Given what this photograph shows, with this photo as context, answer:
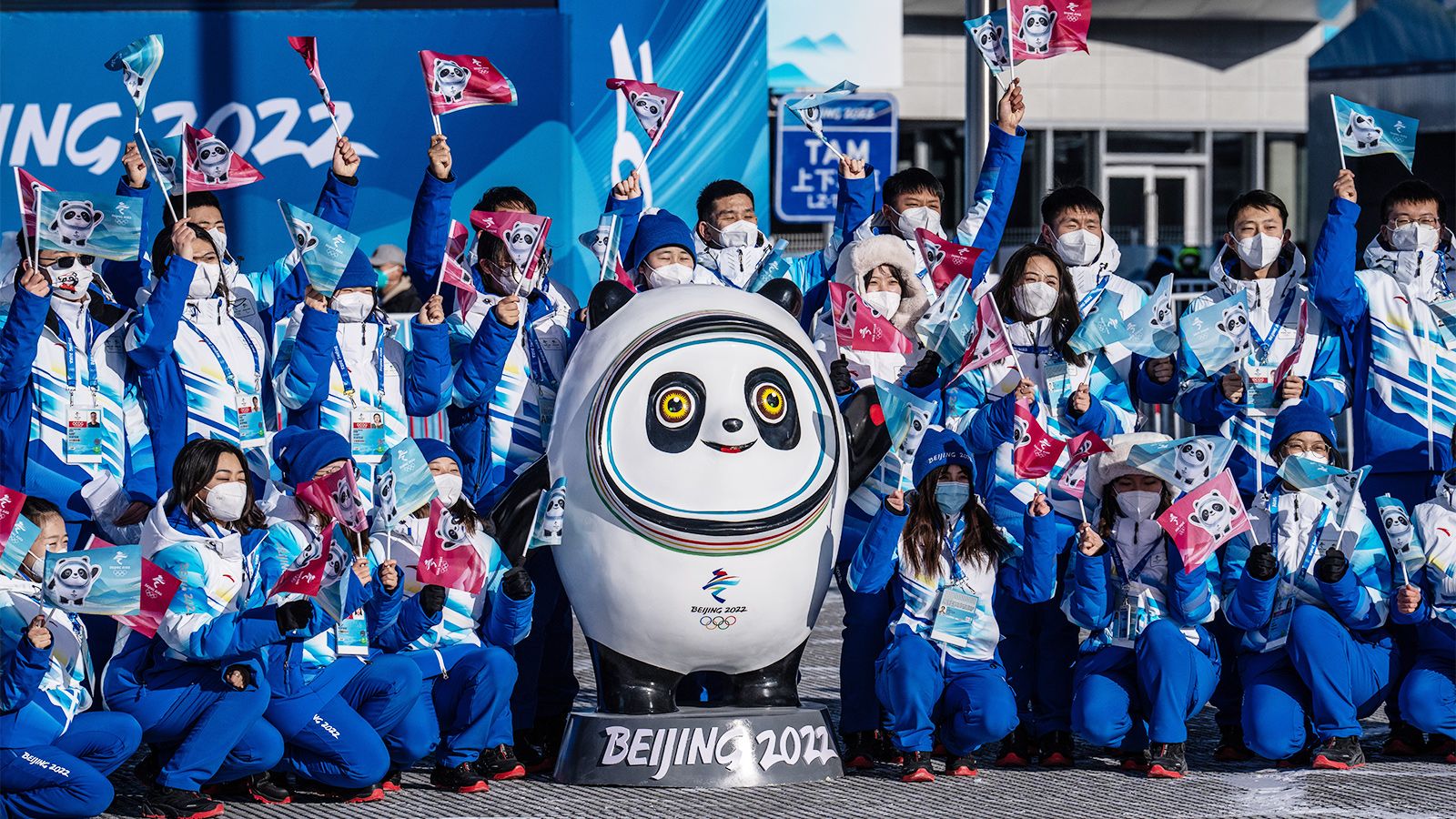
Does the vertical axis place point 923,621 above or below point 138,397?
below

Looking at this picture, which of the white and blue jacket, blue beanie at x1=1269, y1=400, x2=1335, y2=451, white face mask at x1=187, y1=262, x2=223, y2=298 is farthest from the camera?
the white and blue jacket

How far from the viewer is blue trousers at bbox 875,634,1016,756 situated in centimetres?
607

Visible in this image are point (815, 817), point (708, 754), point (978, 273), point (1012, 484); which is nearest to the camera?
point (815, 817)

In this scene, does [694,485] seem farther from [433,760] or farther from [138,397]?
[138,397]

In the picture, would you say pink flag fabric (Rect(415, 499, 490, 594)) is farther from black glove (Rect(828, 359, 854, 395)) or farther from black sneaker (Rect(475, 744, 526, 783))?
black glove (Rect(828, 359, 854, 395))

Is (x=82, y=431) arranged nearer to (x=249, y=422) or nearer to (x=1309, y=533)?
(x=249, y=422)

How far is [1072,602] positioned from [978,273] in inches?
52.7

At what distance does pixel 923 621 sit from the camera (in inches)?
246

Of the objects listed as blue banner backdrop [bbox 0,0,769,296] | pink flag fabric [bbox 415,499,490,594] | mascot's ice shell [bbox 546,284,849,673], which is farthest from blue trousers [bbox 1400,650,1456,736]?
blue banner backdrop [bbox 0,0,769,296]

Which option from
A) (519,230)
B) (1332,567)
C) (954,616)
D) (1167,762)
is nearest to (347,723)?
(519,230)

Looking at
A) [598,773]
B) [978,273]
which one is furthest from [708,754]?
[978,273]

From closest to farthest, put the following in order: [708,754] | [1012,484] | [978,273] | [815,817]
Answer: [815,817]
[708,754]
[1012,484]
[978,273]

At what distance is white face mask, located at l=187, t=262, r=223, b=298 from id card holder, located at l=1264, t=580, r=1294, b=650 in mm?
3688

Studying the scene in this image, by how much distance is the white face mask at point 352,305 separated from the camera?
266 inches
